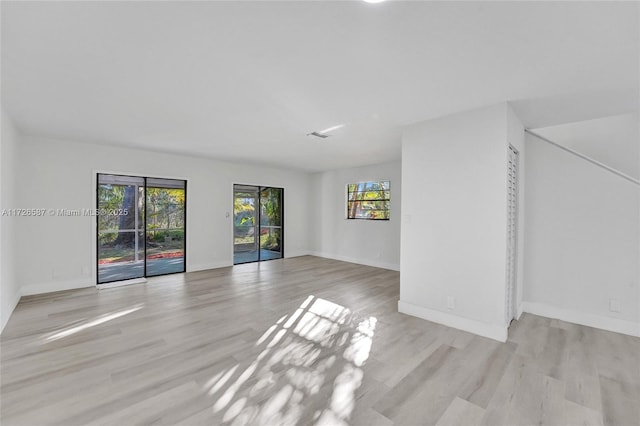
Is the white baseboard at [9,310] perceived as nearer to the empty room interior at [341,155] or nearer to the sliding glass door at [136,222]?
the empty room interior at [341,155]

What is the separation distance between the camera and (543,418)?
1762 millimetres

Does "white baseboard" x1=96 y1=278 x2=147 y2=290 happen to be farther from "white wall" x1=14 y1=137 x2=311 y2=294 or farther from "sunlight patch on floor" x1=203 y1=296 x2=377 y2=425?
"sunlight patch on floor" x1=203 y1=296 x2=377 y2=425

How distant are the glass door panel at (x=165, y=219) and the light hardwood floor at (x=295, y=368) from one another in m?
2.24

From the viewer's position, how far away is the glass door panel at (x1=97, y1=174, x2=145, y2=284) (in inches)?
209

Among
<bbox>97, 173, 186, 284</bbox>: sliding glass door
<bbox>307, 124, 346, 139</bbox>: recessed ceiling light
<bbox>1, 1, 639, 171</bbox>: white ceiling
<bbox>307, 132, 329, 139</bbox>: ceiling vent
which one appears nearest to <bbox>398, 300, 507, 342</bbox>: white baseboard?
<bbox>1, 1, 639, 171</bbox>: white ceiling

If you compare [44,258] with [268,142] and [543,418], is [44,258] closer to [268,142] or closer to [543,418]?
[268,142]

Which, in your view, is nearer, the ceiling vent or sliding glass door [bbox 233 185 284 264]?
the ceiling vent

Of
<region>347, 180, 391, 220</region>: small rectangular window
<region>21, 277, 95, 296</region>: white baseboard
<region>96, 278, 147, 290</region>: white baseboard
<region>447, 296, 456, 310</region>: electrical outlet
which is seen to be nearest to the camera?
<region>447, 296, 456, 310</region>: electrical outlet

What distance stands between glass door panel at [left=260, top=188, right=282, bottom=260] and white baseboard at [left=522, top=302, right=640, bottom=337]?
571cm

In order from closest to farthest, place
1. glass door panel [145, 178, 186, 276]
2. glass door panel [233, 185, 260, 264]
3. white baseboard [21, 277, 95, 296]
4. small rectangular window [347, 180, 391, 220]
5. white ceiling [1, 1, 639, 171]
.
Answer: white ceiling [1, 1, 639, 171] → white baseboard [21, 277, 95, 296] → glass door panel [145, 178, 186, 276] → small rectangular window [347, 180, 391, 220] → glass door panel [233, 185, 260, 264]

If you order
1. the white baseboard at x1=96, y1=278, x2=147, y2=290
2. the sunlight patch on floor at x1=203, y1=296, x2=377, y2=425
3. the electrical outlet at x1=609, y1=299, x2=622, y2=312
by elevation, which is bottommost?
the sunlight patch on floor at x1=203, y1=296, x2=377, y2=425

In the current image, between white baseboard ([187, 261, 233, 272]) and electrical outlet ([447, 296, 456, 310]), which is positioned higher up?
electrical outlet ([447, 296, 456, 310])

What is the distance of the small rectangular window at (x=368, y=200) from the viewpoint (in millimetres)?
6547

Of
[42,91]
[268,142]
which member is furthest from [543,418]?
[42,91]
